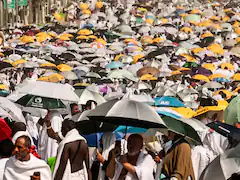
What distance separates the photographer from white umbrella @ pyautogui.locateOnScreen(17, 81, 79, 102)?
9820 mm

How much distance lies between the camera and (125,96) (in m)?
10.9

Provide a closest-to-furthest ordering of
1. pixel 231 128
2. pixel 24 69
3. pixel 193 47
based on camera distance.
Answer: pixel 231 128 → pixel 24 69 → pixel 193 47

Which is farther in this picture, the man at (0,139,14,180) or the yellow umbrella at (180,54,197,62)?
the yellow umbrella at (180,54,197,62)

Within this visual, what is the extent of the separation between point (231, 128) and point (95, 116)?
165 cm

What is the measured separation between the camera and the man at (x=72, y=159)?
759 cm

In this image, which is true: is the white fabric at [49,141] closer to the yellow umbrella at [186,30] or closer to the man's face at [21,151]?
the man's face at [21,151]

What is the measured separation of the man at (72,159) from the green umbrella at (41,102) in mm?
2417

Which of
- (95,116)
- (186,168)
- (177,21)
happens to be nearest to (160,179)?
(186,168)

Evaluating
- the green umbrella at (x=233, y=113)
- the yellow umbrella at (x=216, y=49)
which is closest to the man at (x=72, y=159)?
the green umbrella at (x=233, y=113)

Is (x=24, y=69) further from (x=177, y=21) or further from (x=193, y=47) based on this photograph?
(x=177, y=21)

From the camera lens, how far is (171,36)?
3434 centimetres

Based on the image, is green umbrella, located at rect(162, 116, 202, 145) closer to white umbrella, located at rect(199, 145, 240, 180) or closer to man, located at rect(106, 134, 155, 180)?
man, located at rect(106, 134, 155, 180)

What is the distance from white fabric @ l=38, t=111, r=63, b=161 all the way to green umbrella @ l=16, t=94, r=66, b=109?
13 centimetres

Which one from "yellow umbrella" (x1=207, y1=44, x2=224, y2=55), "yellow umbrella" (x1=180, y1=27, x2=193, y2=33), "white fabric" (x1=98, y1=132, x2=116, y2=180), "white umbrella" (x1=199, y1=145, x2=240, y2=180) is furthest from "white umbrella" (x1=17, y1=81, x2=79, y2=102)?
"yellow umbrella" (x1=180, y1=27, x2=193, y2=33)
